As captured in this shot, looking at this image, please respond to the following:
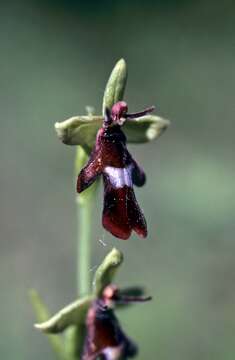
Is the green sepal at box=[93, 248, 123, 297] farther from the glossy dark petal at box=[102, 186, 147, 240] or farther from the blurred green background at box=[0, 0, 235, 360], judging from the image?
the blurred green background at box=[0, 0, 235, 360]

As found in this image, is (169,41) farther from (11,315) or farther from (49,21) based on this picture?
(11,315)

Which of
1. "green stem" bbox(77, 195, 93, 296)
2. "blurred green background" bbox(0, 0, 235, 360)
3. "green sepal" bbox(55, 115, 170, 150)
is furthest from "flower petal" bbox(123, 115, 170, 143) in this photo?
"blurred green background" bbox(0, 0, 235, 360)

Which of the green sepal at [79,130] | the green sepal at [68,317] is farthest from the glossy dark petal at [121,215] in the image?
the green sepal at [68,317]

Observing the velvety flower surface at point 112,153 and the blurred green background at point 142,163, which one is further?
the blurred green background at point 142,163

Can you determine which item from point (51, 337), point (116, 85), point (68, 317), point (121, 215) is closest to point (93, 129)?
point (116, 85)

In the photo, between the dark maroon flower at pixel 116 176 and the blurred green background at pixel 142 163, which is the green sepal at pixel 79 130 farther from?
the blurred green background at pixel 142 163

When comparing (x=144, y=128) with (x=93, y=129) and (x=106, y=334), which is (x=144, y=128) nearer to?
(x=93, y=129)
